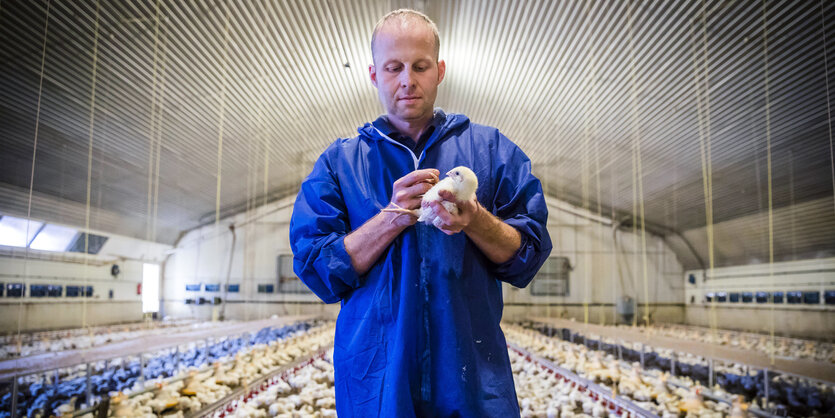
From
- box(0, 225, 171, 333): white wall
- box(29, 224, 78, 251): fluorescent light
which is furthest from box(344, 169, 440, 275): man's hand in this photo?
box(29, 224, 78, 251): fluorescent light

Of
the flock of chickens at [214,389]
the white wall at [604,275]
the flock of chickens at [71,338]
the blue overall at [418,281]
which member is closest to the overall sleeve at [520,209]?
the blue overall at [418,281]

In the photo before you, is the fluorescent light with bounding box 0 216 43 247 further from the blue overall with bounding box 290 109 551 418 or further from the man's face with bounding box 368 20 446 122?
the man's face with bounding box 368 20 446 122

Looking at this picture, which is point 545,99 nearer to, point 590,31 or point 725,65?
point 590,31

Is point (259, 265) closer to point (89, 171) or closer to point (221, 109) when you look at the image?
point (221, 109)

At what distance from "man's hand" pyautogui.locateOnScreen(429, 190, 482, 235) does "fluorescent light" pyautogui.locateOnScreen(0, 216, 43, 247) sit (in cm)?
253

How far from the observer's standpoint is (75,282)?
3.35 metres

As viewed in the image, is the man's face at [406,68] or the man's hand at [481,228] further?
the man's face at [406,68]

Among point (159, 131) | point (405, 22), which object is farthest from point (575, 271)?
point (405, 22)

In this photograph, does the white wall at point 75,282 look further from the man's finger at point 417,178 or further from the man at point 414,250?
the man's finger at point 417,178

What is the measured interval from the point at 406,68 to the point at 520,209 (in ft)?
1.04

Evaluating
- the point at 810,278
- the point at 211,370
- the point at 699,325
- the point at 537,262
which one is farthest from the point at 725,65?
the point at 699,325

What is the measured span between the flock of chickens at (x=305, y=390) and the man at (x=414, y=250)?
9.60 ft

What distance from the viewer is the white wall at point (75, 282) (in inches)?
94.0

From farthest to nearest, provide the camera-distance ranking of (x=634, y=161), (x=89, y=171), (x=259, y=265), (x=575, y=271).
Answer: (x=575, y=271), (x=259, y=265), (x=634, y=161), (x=89, y=171)
